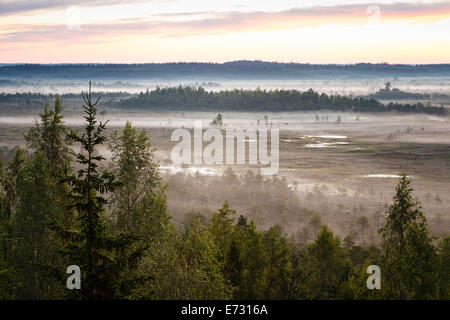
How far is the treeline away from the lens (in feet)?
81.4

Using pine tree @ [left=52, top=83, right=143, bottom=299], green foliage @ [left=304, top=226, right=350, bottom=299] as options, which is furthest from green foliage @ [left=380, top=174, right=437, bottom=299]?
pine tree @ [left=52, top=83, right=143, bottom=299]

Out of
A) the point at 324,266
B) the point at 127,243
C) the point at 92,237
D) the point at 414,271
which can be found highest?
the point at 92,237

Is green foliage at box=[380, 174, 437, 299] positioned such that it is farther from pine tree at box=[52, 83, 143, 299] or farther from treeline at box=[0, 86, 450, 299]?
pine tree at box=[52, 83, 143, 299]

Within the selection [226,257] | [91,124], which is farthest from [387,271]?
[91,124]

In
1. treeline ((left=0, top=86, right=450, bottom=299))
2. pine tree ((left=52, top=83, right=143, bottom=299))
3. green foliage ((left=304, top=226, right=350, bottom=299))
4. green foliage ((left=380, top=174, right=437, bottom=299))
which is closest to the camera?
pine tree ((left=52, top=83, right=143, bottom=299))

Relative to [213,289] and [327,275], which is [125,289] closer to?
[213,289]

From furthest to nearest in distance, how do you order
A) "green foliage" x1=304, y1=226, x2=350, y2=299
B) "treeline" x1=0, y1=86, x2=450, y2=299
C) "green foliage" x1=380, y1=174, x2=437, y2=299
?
"green foliage" x1=304, y1=226, x2=350, y2=299 → "green foliage" x1=380, y1=174, x2=437, y2=299 → "treeline" x1=0, y1=86, x2=450, y2=299

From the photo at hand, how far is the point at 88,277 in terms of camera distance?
24.7m

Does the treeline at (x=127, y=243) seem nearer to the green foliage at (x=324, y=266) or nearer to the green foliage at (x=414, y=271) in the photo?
the green foliage at (x=414, y=271)

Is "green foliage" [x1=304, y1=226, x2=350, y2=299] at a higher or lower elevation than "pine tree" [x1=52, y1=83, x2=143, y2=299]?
lower

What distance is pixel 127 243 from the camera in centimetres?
2477

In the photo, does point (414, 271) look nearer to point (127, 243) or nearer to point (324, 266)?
point (324, 266)

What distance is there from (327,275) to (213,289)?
28626 millimetres

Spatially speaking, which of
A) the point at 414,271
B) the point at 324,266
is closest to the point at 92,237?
the point at 414,271
